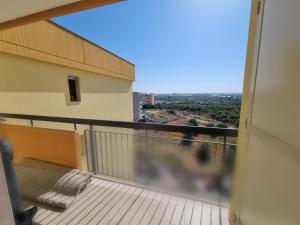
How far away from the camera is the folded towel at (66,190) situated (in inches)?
72.5

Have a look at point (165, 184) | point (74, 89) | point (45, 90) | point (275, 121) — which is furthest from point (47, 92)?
point (275, 121)

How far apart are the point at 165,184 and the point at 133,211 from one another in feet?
1.91

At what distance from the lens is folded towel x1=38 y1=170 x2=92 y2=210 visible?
184 cm

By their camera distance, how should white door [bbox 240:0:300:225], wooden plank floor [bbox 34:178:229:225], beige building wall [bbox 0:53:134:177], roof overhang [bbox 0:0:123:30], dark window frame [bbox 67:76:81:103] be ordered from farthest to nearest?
dark window frame [bbox 67:76:81:103] → beige building wall [bbox 0:53:134:177] → wooden plank floor [bbox 34:178:229:225] → roof overhang [bbox 0:0:123:30] → white door [bbox 240:0:300:225]

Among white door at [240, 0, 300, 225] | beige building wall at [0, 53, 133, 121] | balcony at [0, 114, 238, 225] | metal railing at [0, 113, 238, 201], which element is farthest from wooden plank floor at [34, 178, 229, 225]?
beige building wall at [0, 53, 133, 121]

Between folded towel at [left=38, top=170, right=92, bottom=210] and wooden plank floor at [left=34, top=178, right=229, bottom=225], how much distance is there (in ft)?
0.25

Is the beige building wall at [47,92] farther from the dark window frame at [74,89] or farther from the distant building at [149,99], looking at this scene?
the distant building at [149,99]

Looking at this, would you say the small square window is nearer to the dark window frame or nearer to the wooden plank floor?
the dark window frame

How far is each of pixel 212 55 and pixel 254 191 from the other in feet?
24.5

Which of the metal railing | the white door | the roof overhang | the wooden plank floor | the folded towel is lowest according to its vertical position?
the wooden plank floor

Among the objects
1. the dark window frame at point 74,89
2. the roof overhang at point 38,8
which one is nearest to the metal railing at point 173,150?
the roof overhang at point 38,8

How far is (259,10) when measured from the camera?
1.15m

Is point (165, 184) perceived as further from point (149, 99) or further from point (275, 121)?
point (149, 99)

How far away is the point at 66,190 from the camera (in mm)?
2043
